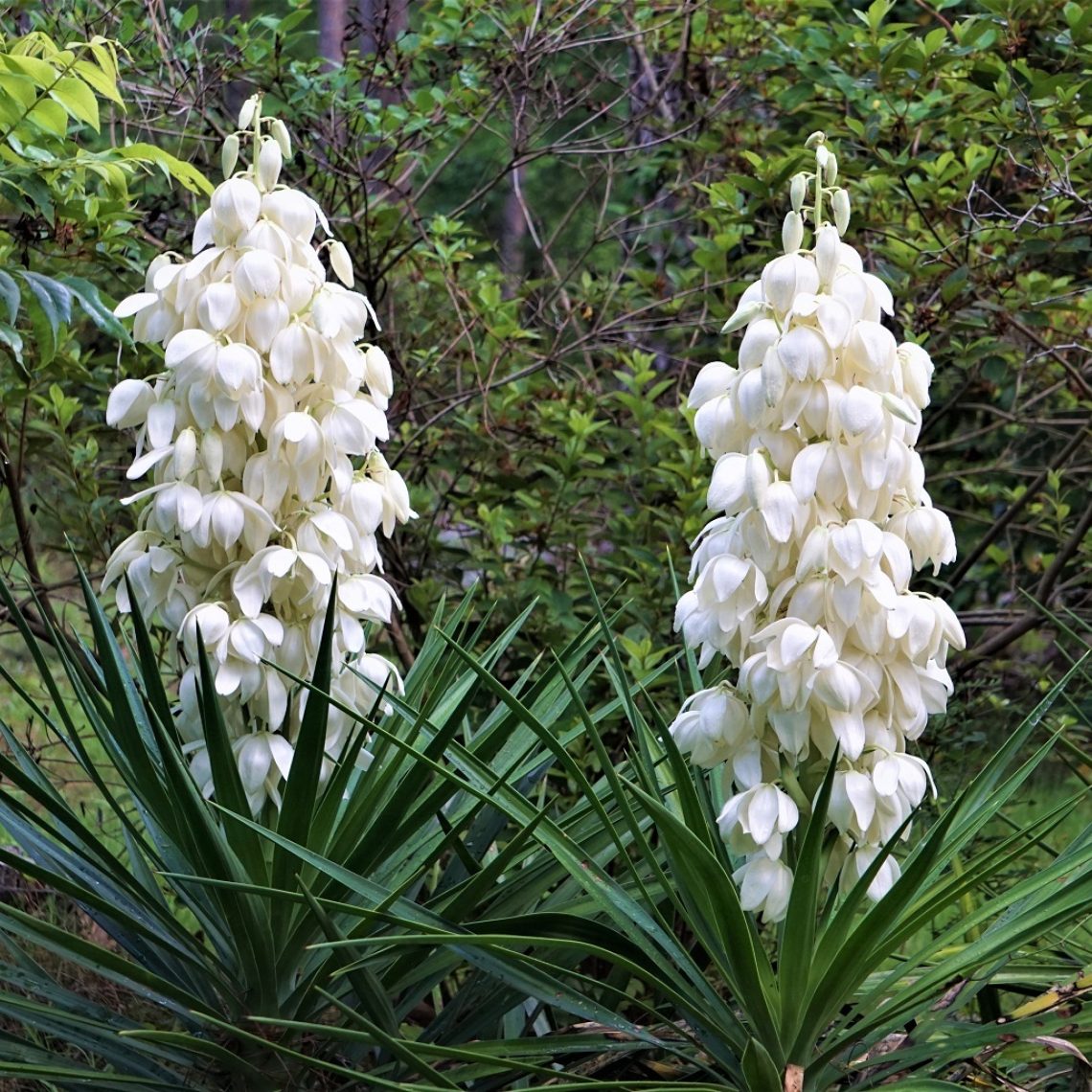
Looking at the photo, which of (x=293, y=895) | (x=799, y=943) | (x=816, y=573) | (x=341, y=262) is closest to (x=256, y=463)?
(x=341, y=262)

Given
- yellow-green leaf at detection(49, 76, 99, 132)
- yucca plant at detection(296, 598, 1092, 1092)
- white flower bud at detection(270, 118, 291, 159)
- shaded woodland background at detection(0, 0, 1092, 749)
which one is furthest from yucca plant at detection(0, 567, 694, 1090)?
shaded woodland background at detection(0, 0, 1092, 749)

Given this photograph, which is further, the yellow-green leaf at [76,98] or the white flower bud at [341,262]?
the yellow-green leaf at [76,98]

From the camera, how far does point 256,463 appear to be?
6.34 feet

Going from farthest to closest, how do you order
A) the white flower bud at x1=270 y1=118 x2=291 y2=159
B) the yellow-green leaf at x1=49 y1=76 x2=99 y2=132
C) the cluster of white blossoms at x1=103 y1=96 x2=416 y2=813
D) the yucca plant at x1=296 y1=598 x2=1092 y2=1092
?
the yellow-green leaf at x1=49 y1=76 x2=99 y2=132
the white flower bud at x1=270 y1=118 x2=291 y2=159
the cluster of white blossoms at x1=103 y1=96 x2=416 y2=813
the yucca plant at x1=296 y1=598 x2=1092 y2=1092

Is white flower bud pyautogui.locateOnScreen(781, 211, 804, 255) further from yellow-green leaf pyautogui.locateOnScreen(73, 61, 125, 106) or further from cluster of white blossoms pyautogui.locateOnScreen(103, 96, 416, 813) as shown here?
yellow-green leaf pyautogui.locateOnScreen(73, 61, 125, 106)

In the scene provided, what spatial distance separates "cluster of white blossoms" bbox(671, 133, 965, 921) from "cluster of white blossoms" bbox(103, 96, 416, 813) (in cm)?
53

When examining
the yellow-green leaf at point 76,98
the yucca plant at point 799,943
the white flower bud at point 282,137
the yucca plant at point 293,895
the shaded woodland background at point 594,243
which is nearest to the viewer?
the yucca plant at point 799,943

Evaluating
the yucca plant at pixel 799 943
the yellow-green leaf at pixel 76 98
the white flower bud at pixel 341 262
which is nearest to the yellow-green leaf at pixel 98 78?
the yellow-green leaf at pixel 76 98

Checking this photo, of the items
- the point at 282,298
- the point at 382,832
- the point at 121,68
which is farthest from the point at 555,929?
the point at 121,68

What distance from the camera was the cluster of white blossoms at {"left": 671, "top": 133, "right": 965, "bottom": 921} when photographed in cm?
171

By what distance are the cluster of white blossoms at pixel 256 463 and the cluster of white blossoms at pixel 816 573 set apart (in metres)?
0.53

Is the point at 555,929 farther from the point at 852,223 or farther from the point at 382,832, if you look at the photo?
the point at 852,223

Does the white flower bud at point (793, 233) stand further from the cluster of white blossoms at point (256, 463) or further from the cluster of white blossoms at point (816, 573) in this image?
the cluster of white blossoms at point (256, 463)

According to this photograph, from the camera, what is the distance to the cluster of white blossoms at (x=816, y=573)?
171 centimetres
